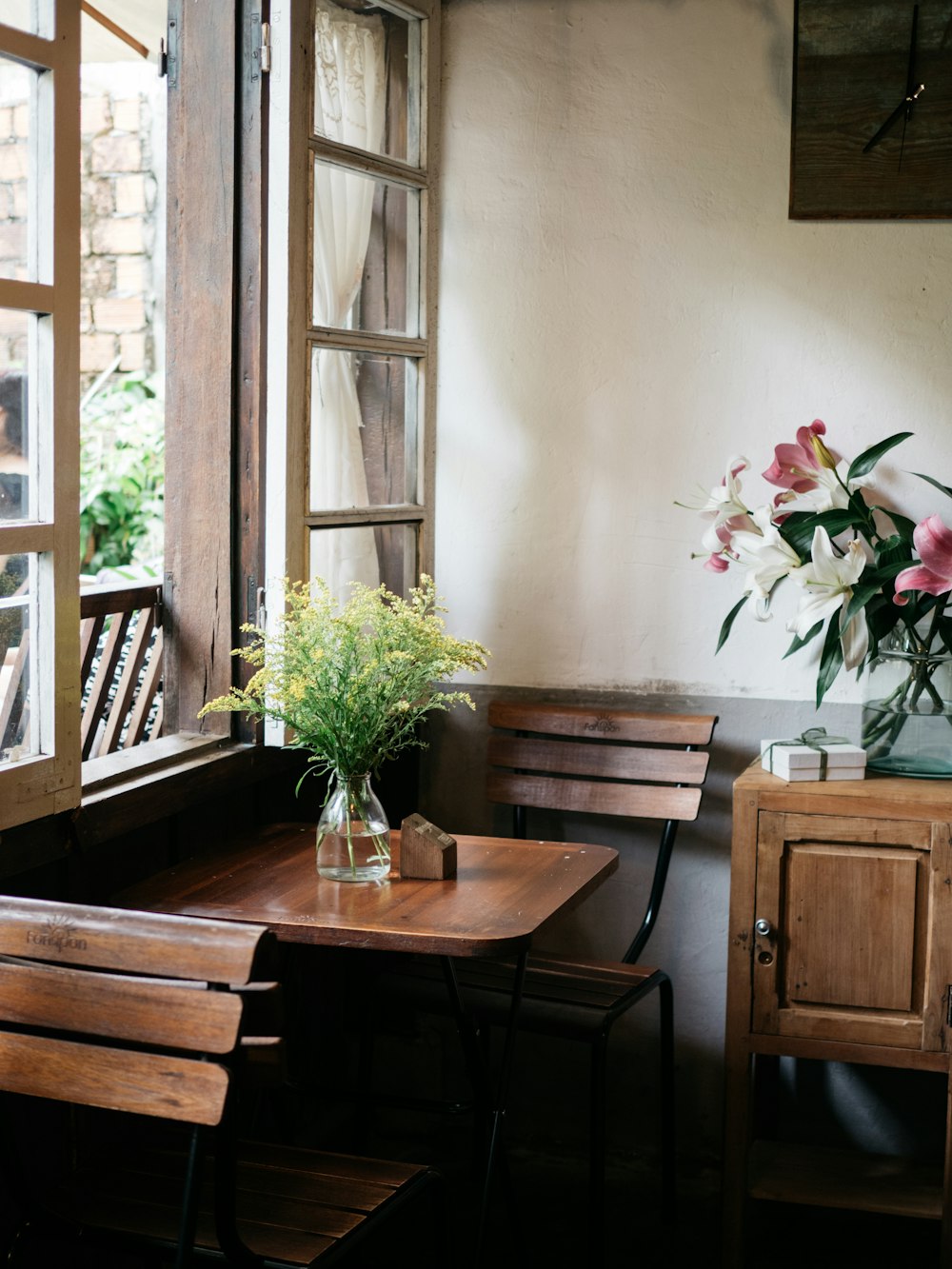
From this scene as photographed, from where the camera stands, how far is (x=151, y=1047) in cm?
167

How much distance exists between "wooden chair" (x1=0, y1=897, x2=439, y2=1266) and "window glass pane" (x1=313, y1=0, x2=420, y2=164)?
1830 mm

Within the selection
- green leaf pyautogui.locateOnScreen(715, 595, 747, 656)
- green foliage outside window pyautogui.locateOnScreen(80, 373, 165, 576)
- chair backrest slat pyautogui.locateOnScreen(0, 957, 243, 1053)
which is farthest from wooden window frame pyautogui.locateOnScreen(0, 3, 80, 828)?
green foliage outside window pyautogui.locateOnScreen(80, 373, 165, 576)

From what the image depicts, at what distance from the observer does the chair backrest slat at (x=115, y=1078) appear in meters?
1.57

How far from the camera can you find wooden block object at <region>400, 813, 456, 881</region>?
2.36m

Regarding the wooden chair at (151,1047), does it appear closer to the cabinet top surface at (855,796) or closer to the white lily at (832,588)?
the cabinet top surface at (855,796)

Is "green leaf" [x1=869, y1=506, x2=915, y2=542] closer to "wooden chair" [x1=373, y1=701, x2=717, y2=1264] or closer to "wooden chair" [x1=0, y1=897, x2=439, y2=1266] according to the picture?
"wooden chair" [x1=373, y1=701, x2=717, y2=1264]

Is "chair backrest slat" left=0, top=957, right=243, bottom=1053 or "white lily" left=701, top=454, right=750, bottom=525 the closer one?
"chair backrest slat" left=0, top=957, right=243, bottom=1053

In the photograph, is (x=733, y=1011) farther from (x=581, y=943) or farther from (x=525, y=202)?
(x=525, y=202)

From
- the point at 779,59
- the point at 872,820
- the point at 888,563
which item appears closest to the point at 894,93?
the point at 779,59

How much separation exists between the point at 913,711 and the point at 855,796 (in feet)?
0.82

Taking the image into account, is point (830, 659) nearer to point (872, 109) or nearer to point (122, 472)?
point (872, 109)

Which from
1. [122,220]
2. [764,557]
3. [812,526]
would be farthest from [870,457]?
[122,220]

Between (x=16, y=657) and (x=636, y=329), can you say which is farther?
(x=636, y=329)

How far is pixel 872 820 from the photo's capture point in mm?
2607
